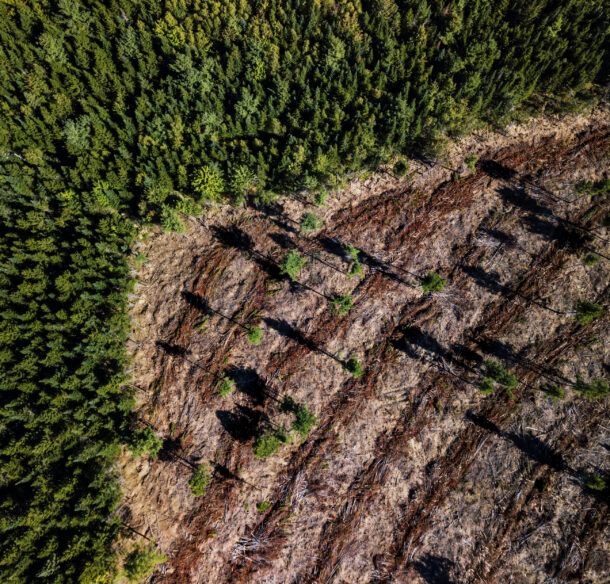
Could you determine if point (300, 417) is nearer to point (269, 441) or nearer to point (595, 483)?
point (269, 441)

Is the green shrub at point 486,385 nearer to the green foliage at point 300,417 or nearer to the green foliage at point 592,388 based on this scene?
the green foliage at point 592,388

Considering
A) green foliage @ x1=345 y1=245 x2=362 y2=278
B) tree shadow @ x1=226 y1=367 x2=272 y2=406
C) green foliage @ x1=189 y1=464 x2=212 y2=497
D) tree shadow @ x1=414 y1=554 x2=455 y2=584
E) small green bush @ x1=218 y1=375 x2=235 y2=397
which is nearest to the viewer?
tree shadow @ x1=414 y1=554 x2=455 y2=584

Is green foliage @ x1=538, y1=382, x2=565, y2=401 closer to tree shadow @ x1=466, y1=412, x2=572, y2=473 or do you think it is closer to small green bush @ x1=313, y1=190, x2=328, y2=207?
tree shadow @ x1=466, y1=412, x2=572, y2=473

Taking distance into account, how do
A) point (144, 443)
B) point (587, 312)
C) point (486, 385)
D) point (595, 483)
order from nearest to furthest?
1. point (595, 483)
2. point (144, 443)
3. point (486, 385)
4. point (587, 312)

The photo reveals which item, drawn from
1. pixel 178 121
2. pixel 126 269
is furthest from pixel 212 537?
pixel 178 121

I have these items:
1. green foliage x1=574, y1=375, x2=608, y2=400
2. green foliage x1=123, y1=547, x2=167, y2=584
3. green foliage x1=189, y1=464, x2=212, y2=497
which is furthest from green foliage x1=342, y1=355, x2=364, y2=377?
green foliage x1=123, y1=547, x2=167, y2=584

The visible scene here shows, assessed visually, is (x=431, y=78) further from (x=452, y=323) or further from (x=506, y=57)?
(x=452, y=323)

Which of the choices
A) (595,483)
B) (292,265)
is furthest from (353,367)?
(595,483)

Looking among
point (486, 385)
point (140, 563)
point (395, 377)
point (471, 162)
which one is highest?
point (471, 162)

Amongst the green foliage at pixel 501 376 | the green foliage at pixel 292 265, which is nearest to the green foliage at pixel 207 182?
the green foliage at pixel 292 265
